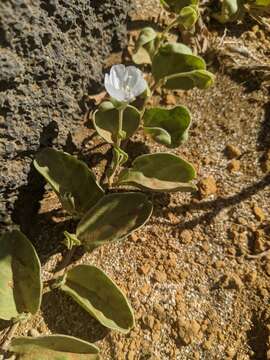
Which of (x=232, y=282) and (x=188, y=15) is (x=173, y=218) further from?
(x=188, y=15)

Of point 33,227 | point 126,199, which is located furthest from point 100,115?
point 33,227

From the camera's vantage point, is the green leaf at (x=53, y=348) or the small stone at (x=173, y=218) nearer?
the green leaf at (x=53, y=348)

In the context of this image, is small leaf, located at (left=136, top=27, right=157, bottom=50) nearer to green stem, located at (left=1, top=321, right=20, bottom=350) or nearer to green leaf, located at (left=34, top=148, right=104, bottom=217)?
green leaf, located at (left=34, top=148, right=104, bottom=217)

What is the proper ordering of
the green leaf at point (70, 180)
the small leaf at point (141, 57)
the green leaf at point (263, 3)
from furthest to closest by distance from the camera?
the green leaf at point (263, 3) → the small leaf at point (141, 57) → the green leaf at point (70, 180)

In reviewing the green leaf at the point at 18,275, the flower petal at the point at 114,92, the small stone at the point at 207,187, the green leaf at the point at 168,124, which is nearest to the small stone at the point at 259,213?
the small stone at the point at 207,187

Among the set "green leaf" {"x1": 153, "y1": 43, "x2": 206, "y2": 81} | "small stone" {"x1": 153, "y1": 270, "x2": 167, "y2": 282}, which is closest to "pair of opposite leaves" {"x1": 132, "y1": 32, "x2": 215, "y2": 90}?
"green leaf" {"x1": 153, "y1": 43, "x2": 206, "y2": 81}

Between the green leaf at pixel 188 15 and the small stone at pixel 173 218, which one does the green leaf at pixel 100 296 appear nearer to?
the small stone at pixel 173 218
